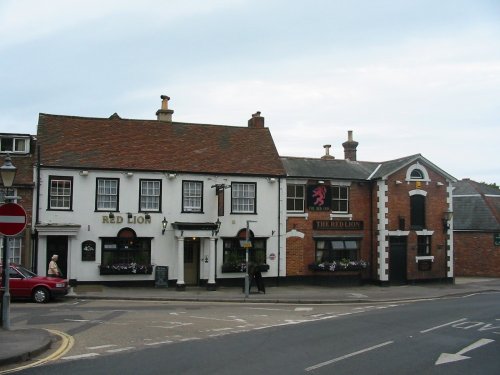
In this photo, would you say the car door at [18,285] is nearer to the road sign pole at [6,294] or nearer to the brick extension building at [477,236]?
the road sign pole at [6,294]

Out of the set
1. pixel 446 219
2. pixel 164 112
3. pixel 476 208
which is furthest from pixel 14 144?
pixel 476 208

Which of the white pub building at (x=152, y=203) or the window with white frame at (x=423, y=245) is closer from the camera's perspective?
the white pub building at (x=152, y=203)

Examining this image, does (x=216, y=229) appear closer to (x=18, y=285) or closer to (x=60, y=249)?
(x=60, y=249)

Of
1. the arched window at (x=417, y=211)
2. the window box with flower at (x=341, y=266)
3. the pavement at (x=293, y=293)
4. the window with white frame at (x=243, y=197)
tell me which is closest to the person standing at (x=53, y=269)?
the pavement at (x=293, y=293)

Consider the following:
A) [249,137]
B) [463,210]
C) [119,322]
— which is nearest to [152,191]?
[249,137]

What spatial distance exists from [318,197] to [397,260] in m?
5.57

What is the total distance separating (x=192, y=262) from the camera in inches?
1079

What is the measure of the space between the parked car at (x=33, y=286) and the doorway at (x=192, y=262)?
7.29m

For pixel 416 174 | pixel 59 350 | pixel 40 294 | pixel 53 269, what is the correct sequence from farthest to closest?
pixel 416 174
pixel 53 269
pixel 40 294
pixel 59 350

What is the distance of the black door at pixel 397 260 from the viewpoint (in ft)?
97.5

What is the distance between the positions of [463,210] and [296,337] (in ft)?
92.1

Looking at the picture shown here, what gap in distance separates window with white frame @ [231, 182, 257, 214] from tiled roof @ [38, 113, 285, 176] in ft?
2.36

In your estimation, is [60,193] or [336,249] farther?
[336,249]

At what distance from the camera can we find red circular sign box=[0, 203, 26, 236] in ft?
43.8
